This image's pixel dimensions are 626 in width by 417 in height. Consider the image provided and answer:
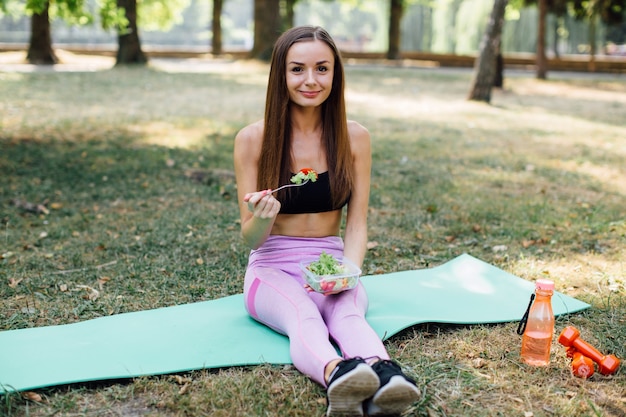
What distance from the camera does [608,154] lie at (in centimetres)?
848

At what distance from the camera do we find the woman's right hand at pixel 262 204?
288cm

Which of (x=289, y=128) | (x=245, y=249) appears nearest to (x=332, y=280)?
(x=289, y=128)

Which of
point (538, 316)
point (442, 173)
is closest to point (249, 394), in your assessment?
point (538, 316)

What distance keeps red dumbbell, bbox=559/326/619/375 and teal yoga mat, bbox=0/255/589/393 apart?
550 millimetres

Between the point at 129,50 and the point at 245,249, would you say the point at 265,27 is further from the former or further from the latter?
the point at 245,249

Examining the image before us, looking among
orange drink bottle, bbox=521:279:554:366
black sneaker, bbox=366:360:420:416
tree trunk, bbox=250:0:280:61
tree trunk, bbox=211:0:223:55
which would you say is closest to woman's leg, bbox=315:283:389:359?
black sneaker, bbox=366:360:420:416

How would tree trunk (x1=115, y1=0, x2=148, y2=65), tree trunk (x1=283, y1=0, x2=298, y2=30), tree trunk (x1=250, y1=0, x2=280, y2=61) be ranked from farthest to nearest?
tree trunk (x1=283, y1=0, x2=298, y2=30) < tree trunk (x1=250, y1=0, x2=280, y2=61) < tree trunk (x1=115, y1=0, x2=148, y2=65)

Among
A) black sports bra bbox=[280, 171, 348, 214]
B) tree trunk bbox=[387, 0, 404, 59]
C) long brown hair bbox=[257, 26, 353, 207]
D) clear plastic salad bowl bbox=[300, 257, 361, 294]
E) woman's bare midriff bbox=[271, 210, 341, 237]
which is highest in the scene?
tree trunk bbox=[387, 0, 404, 59]

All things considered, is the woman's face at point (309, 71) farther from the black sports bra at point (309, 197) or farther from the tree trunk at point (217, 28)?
the tree trunk at point (217, 28)

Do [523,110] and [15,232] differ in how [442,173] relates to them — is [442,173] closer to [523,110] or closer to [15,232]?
[15,232]

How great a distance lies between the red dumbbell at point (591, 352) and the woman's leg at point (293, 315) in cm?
107

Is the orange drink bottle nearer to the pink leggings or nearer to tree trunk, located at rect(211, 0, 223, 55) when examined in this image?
the pink leggings

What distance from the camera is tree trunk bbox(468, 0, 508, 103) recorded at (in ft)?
40.5

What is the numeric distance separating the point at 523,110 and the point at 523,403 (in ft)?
35.4
